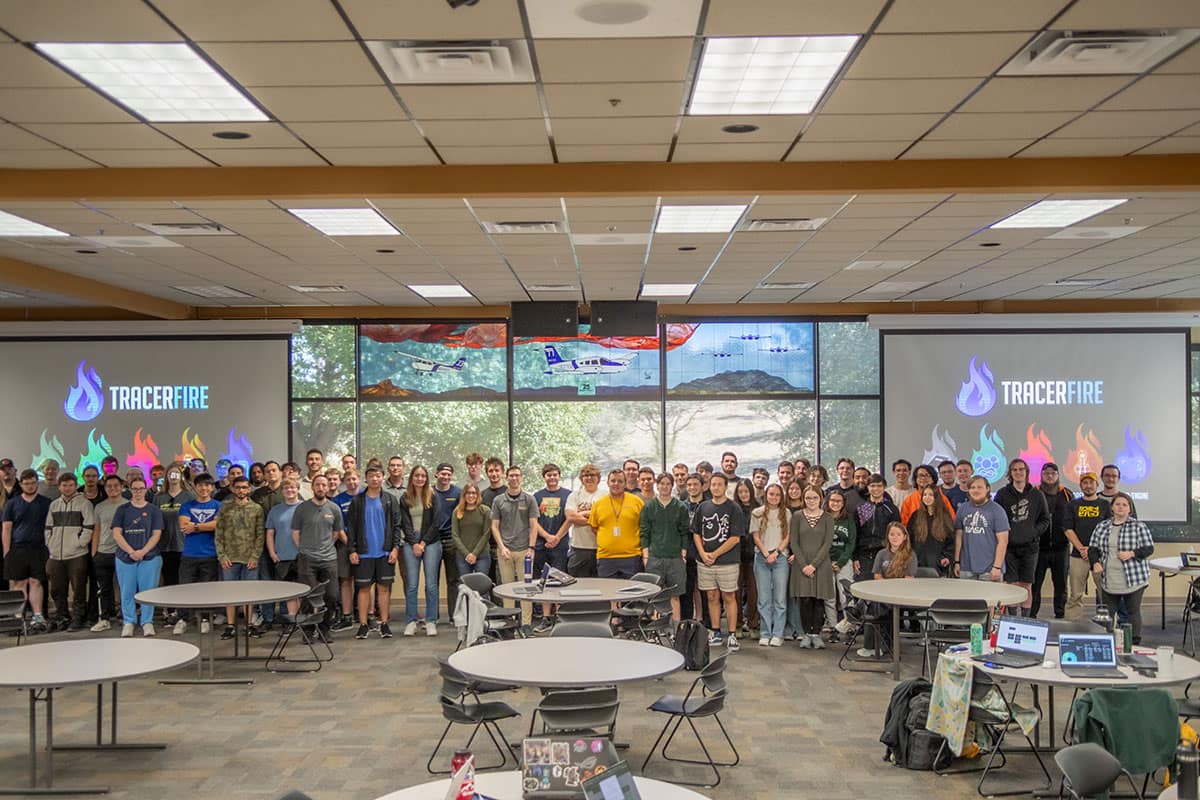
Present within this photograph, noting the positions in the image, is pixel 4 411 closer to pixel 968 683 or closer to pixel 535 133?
pixel 535 133

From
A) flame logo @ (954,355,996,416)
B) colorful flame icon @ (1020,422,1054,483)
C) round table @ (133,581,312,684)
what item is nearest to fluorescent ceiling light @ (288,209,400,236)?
round table @ (133,581,312,684)

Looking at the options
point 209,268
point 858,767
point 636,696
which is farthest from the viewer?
point 209,268

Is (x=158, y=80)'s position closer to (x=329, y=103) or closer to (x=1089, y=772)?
(x=329, y=103)

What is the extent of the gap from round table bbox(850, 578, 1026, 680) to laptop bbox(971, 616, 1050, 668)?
1.47 metres

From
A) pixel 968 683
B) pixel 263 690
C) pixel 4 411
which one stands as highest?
pixel 4 411

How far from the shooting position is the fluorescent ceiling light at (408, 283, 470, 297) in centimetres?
1262

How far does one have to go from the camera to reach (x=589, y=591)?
27.6 feet

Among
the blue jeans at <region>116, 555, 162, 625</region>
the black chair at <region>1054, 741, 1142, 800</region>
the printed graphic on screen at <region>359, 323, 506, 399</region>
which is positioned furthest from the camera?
the printed graphic on screen at <region>359, 323, 506, 399</region>

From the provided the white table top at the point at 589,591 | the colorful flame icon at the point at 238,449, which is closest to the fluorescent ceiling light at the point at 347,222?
the white table top at the point at 589,591

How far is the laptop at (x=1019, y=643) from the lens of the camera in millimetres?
6230

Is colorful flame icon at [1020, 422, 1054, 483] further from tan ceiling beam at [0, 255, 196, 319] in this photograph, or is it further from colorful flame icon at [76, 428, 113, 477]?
colorful flame icon at [76, 428, 113, 477]

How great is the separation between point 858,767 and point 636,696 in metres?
2.22

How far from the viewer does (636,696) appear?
834cm

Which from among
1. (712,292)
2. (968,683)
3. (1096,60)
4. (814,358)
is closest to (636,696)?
(968,683)
